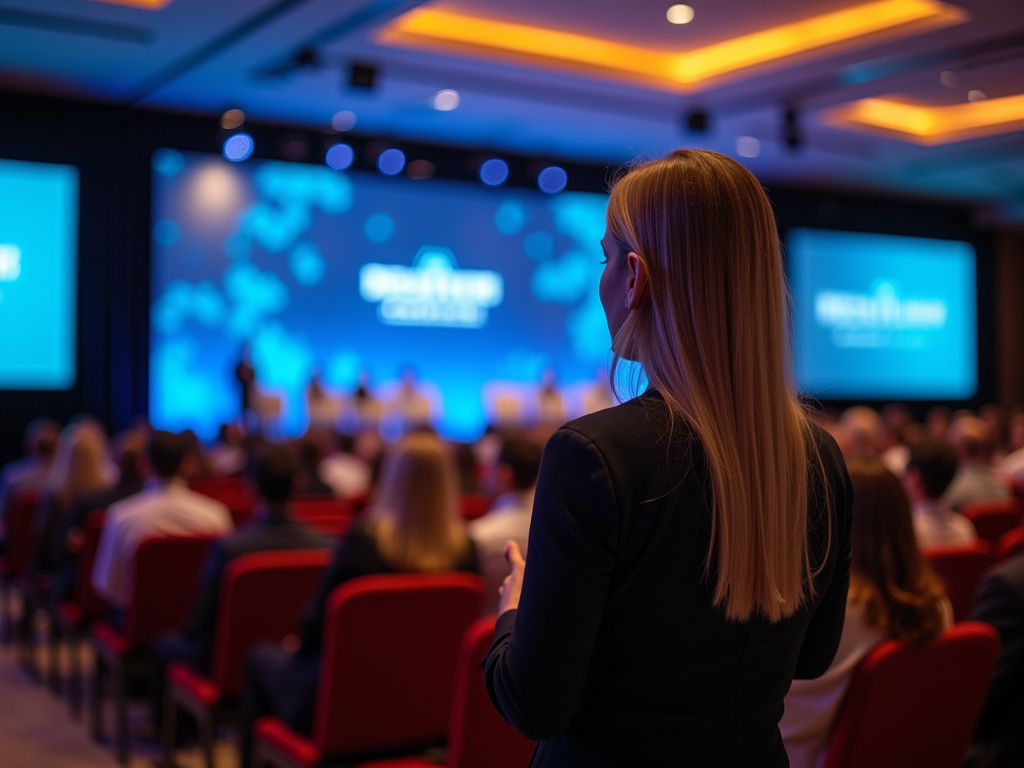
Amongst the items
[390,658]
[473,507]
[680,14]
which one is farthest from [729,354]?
[680,14]

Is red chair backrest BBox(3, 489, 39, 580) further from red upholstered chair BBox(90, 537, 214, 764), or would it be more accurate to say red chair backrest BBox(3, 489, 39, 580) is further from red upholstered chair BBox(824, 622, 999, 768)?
red upholstered chair BBox(824, 622, 999, 768)

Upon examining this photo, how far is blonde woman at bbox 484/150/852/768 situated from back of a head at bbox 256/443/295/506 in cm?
223

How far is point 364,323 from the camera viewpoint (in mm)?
12586

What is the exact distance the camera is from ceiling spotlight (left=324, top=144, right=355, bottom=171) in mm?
12164

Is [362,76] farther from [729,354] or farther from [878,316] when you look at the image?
[878,316]

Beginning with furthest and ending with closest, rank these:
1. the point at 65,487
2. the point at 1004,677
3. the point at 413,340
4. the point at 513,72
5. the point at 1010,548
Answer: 1. the point at 413,340
2. the point at 513,72
3. the point at 65,487
4. the point at 1010,548
5. the point at 1004,677

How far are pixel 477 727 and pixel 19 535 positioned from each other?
14.1 feet

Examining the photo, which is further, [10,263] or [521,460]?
[10,263]

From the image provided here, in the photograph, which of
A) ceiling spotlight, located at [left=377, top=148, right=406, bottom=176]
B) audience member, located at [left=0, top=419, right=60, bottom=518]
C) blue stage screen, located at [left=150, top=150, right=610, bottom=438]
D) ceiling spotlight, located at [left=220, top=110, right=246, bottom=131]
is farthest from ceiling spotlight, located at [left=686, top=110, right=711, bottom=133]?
audience member, located at [left=0, top=419, right=60, bottom=518]

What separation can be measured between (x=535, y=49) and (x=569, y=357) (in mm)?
5551

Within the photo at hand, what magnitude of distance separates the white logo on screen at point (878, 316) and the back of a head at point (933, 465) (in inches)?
483

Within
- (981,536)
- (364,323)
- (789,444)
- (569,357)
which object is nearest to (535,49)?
(364,323)

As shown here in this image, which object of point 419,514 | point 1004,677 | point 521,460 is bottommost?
point 1004,677

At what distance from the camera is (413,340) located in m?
12.9
